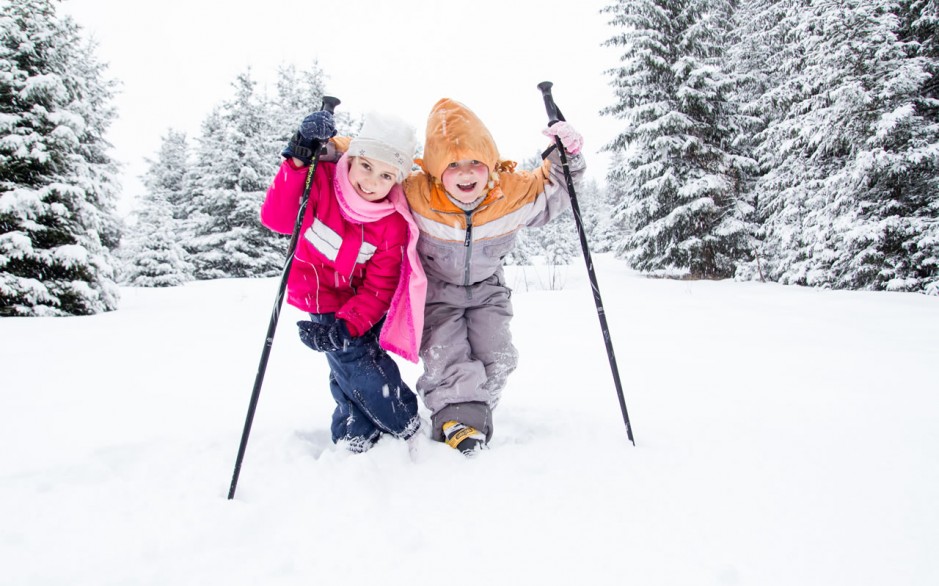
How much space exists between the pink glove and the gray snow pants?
782mm

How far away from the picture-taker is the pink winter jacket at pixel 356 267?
2.29 m

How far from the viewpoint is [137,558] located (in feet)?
4.53

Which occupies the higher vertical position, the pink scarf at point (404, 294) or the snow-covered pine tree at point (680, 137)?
the snow-covered pine tree at point (680, 137)

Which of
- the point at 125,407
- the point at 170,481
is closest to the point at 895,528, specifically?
the point at 170,481

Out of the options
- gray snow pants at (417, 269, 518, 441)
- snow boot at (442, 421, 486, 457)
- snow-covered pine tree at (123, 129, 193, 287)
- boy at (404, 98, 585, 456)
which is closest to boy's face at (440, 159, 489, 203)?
boy at (404, 98, 585, 456)

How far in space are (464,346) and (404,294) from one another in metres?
0.45

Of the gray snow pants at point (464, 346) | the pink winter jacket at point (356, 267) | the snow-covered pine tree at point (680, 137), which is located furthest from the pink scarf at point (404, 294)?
the snow-covered pine tree at point (680, 137)

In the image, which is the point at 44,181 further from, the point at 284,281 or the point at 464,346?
the point at 464,346

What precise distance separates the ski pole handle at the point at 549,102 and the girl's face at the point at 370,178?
2.87ft

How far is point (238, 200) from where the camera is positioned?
16.8 meters

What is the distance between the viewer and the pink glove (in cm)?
235

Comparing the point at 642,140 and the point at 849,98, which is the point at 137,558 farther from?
the point at 642,140

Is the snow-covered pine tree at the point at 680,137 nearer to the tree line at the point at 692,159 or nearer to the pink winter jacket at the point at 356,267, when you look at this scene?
the tree line at the point at 692,159

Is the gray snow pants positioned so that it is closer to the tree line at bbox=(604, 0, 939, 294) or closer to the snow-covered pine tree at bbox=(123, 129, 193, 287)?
the tree line at bbox=(604, 0, 939, 294)
